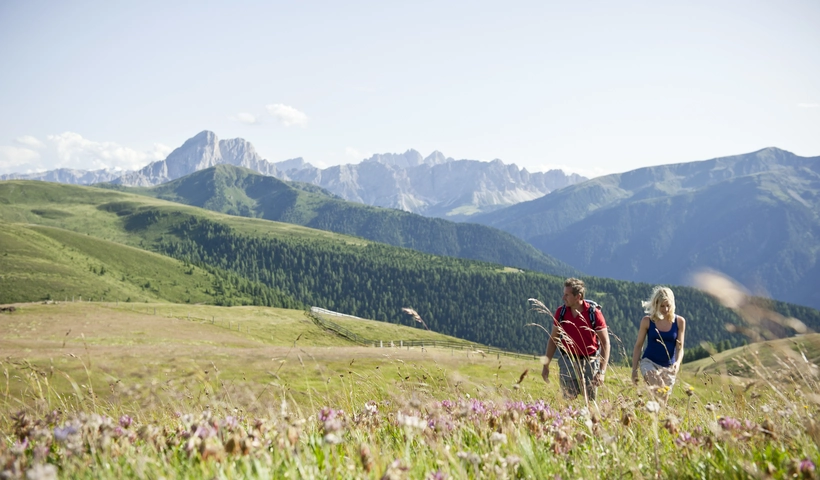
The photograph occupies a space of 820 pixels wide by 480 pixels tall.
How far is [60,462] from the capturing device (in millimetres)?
3369

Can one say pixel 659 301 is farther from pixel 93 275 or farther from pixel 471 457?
pixel 93 275

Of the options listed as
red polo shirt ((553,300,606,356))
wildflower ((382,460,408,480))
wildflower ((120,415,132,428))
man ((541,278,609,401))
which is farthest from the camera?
red polo shirt ((553,300,606,356))

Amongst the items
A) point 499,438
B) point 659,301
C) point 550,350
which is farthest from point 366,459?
point 659,301

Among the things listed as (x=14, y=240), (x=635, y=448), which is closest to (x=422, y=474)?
(x=635, y=448)

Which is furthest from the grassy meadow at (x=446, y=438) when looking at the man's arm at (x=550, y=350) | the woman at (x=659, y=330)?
the woman at (x=659, y=330)

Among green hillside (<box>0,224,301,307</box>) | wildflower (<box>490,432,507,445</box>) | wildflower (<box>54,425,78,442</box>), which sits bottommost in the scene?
green hillside (<box>0,224,301,307</box>)

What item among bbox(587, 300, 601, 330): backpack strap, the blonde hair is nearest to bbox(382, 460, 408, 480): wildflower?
bbox(587, 300, 601, 330): backpack strap

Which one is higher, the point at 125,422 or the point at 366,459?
the point at 366,459

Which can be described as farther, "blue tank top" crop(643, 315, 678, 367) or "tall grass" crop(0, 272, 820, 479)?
"blue tank top" crop(643, 315, 678, 367)

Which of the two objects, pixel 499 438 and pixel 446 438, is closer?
pixel 499 438

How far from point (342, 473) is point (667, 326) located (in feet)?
25.1

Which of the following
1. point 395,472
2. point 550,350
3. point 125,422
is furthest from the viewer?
point 550,350

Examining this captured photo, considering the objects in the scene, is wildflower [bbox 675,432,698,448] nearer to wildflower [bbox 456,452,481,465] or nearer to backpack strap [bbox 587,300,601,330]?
wildflower [bbox 456,452,481,465]

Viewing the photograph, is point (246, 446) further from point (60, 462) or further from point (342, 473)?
point (60, 462)
